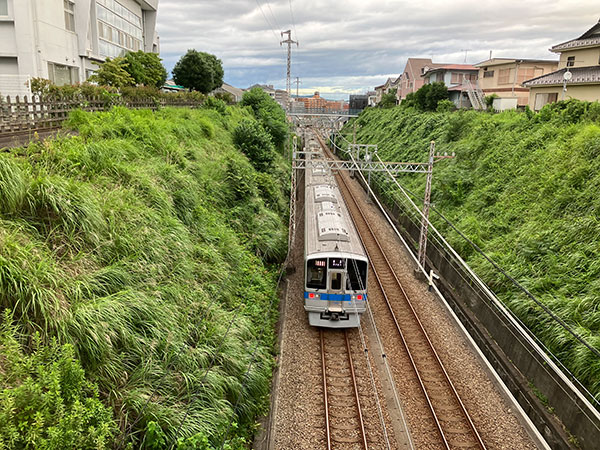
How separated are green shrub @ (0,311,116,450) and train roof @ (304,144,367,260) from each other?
8.09 m

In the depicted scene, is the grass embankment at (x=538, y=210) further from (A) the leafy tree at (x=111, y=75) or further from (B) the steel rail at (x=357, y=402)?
(A) the leafy tree at (x=111, y=75)

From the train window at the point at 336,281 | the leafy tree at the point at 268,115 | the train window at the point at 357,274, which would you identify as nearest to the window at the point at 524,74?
the leafy tree at the point at 268,115

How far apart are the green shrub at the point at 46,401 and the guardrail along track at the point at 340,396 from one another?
5.58m

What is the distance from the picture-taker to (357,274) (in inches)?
484

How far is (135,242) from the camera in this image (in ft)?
27.8

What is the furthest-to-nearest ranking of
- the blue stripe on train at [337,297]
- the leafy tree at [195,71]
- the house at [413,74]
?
the house at [413,74], the leafy tree at [195,71], the blue stripe on train at [337,297]

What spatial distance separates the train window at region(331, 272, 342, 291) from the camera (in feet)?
40.6

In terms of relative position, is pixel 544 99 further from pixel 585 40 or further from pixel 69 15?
pixel 69 15

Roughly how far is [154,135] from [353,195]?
19613 mm

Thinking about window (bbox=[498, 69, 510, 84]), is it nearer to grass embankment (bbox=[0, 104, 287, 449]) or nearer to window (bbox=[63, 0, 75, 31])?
grass embankment (bbox=[0, 104, 287, 449])

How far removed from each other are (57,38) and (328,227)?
2613 centimetres

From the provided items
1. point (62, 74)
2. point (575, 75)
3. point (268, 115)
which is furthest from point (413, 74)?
point (62, 74)

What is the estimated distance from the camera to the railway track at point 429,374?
9.08 metres

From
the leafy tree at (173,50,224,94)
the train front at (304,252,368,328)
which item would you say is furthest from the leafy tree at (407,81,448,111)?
the train front at (304,252,368,328)
